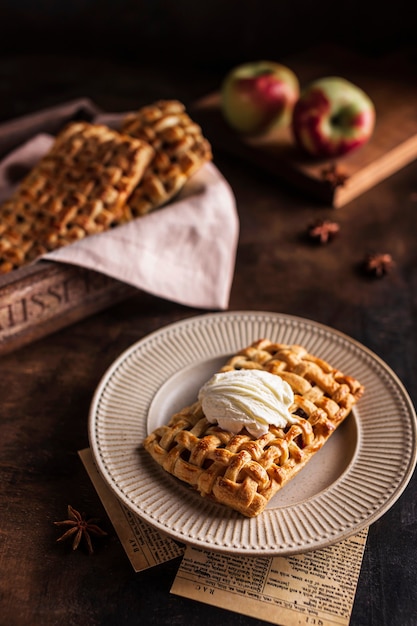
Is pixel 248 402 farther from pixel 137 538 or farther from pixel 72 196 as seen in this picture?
pixel 72 196

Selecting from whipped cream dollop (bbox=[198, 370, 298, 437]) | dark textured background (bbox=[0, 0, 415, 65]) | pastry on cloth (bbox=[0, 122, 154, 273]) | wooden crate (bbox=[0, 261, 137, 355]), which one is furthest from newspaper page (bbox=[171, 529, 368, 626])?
dark textured background (bbox=[0, 0, 415, 65])

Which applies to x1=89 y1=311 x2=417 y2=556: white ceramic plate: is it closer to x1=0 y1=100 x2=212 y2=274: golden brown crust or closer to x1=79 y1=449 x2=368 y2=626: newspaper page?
x1=79 y1=449 x2=368 y2=626: newspaper page

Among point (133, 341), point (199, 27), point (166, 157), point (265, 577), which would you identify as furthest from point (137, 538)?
point (199, 27)

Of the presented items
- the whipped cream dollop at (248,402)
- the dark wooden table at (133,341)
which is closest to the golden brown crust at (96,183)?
the dark wooden table at (133,341)

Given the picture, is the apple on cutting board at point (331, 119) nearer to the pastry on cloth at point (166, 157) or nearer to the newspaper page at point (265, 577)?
the pastry on cloth at point (166, 157)

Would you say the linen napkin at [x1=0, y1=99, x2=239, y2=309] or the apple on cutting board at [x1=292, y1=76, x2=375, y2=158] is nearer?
the linen napkin at [x1=0, y1=99, x2=239, y2=309]

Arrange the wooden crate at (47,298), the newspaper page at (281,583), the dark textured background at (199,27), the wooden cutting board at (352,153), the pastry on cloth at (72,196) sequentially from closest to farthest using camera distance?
the newspaper page at (281,583), the wooden crate at (47,298), the pastry on cloth at (72,196), the wooden cutting board at (352,153), the dark textured background at (199,27)
